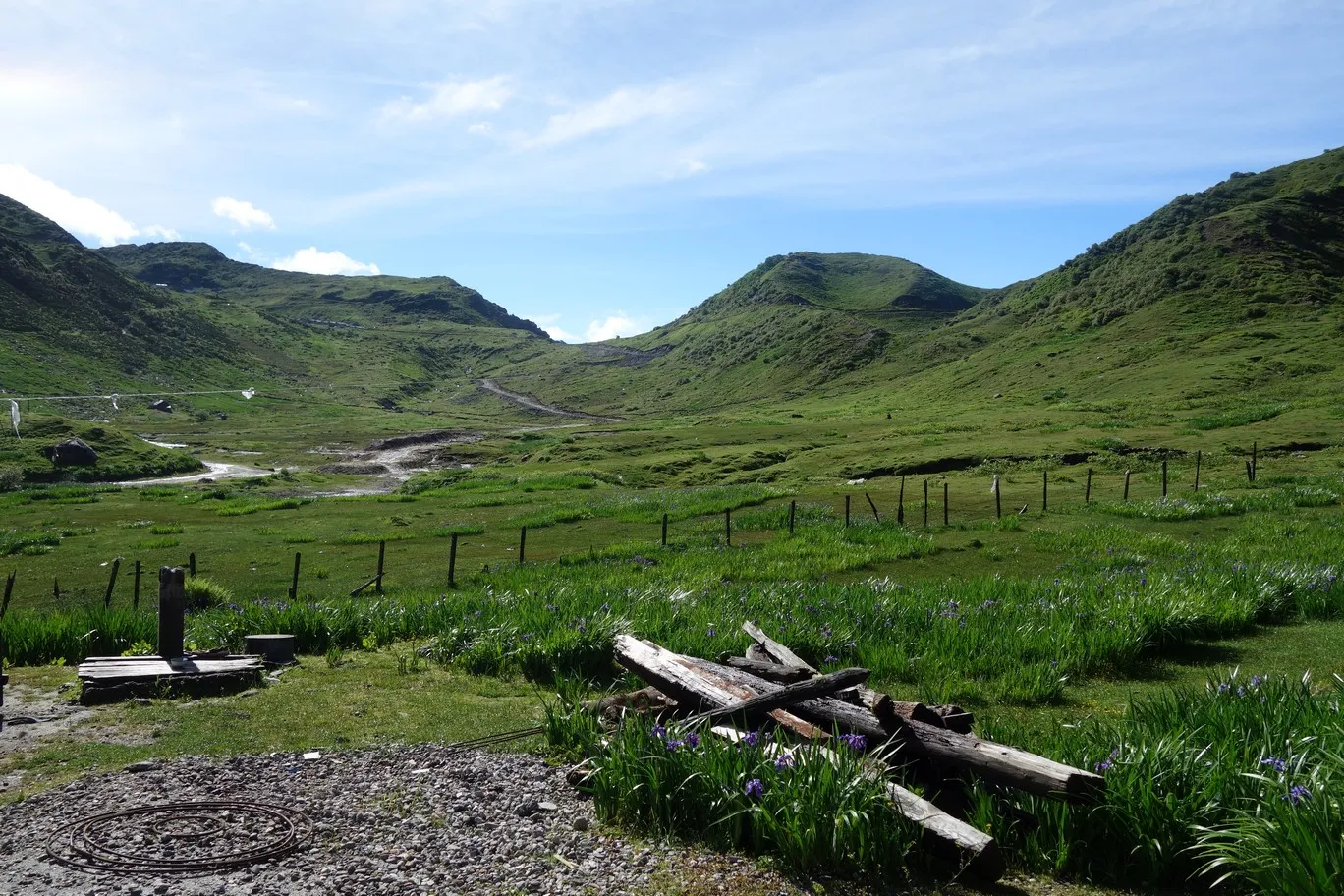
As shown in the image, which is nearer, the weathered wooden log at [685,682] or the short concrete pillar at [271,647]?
the weathered wooden log at [685,682]

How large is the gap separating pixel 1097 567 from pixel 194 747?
20.5 metres

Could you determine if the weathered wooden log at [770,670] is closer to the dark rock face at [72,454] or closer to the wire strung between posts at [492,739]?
the wire strung between posts at [492,739]

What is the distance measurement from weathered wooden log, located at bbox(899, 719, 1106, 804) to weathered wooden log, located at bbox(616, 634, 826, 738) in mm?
1101

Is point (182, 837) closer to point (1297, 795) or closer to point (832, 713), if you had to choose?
point (832, 713)

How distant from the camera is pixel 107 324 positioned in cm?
19000

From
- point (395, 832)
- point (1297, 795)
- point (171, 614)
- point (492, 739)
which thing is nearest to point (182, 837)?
point (395, 832)

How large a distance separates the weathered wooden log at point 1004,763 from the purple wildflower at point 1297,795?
1.26 metres

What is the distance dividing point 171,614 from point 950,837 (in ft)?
41.4

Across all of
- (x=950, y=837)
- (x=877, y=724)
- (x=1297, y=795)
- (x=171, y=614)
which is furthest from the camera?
(x=171, y=614)

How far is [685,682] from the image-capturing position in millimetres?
10508

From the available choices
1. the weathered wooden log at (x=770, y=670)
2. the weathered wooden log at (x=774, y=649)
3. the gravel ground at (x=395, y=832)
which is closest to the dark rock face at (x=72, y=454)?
the gravel ground at (x=395, y=832)

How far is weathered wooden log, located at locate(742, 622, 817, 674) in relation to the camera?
11.7m

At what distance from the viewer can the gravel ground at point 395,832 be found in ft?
23.0

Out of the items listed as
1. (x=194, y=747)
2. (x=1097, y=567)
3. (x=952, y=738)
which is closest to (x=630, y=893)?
(x=952, y=738)
